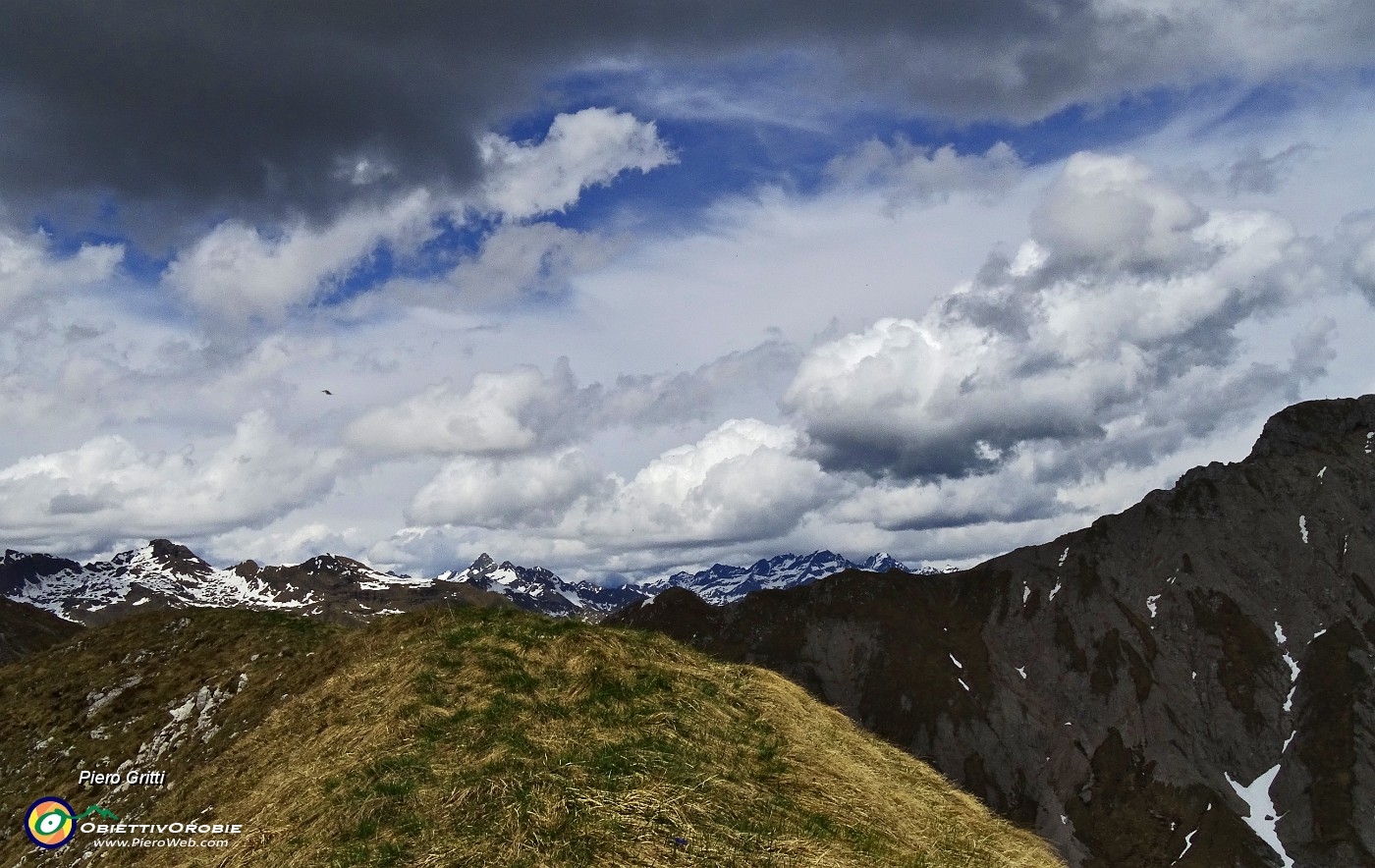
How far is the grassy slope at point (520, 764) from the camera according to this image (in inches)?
599

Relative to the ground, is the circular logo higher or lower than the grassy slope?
lower

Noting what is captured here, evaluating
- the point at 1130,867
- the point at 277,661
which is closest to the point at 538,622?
the point at 277,661

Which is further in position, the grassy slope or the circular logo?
the circular logo

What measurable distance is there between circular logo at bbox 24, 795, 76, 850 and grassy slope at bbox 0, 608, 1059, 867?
50 cm

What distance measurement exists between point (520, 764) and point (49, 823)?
2003 cm

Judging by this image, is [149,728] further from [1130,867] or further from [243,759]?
[1130,867]

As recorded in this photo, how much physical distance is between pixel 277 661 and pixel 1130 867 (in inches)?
8445

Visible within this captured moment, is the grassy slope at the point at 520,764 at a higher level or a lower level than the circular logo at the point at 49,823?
higher

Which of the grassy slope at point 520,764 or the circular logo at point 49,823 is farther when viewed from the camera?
the circular logo at point 49,823

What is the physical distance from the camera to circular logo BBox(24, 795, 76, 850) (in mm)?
25359

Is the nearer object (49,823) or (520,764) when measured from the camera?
(520,764)

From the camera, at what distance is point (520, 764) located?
17203mm

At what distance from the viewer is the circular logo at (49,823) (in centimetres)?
2536

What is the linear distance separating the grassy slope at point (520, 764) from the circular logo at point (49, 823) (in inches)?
19.7
